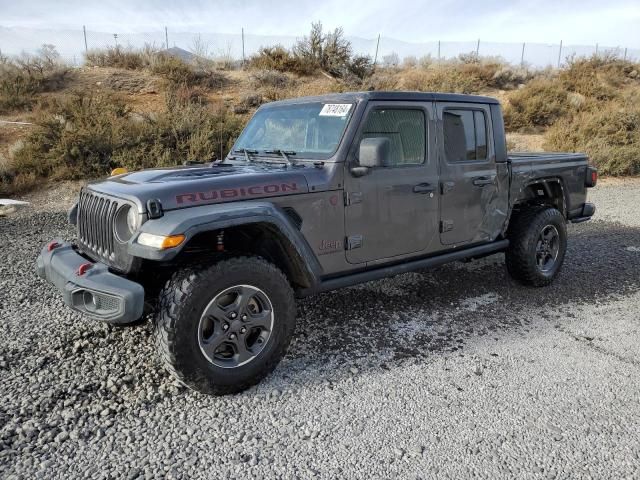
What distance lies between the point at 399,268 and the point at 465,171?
1.10m

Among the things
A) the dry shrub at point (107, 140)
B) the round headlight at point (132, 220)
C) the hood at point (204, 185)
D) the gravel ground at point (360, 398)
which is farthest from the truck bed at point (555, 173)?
the dry shrub at point (107, 140)

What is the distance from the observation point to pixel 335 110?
12.1 feet

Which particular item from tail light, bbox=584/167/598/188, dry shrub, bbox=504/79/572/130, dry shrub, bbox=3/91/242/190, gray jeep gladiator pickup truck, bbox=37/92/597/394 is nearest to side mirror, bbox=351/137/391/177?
gray jeep gladiator pickup truck, bbox=37/92/597/394

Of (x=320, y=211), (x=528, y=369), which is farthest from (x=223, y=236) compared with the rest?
(x=528, y=369)

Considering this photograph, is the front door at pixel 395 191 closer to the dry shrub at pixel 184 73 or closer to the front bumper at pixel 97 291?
the front bumper at pixel 97 291

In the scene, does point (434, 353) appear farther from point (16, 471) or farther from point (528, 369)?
point (16, 471)

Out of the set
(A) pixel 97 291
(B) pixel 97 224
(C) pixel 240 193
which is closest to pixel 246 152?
(C) pixel 240 193

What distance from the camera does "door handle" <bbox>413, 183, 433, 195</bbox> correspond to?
3826mm

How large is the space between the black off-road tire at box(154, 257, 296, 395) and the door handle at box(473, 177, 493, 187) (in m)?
2.12

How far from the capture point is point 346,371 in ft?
10.7

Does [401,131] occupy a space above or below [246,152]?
above

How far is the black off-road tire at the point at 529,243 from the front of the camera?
472cm

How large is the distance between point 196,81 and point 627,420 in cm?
1599

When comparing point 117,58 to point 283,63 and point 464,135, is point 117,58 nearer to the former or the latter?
point 283,63
